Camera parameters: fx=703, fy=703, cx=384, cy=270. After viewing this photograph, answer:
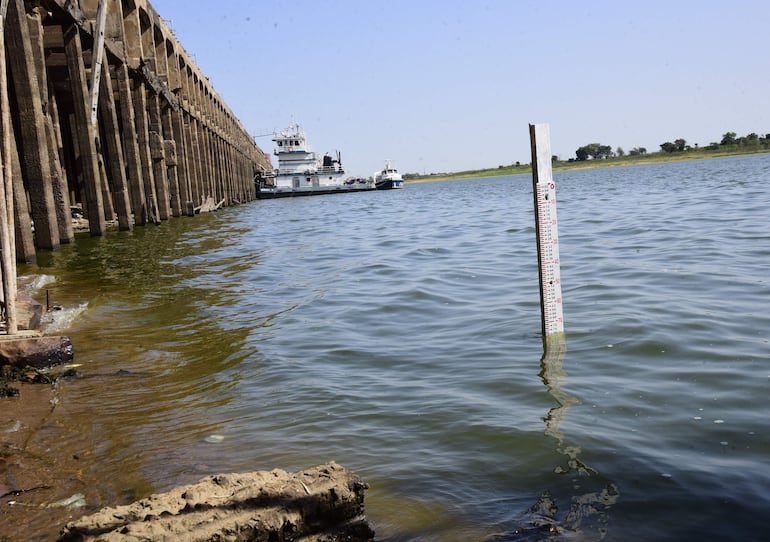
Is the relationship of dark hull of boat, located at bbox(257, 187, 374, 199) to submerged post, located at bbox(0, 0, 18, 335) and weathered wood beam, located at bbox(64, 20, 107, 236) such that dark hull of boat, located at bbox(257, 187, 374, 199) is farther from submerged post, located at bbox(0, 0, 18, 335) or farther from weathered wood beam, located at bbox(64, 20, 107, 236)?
submerged post, located at bbox(0, 0, 18, 335)

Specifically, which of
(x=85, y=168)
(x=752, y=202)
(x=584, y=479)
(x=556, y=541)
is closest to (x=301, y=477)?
(x=556, y=541)

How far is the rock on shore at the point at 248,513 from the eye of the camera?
8.11 ft

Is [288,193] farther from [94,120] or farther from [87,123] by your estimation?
[87,123]

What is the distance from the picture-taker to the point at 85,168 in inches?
604

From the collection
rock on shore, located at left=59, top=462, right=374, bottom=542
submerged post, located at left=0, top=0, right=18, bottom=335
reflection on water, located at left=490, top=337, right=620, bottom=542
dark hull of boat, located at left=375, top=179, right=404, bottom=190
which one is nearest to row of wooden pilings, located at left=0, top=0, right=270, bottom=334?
submerged post, located at left=0, top=0, right=18, bottom=335

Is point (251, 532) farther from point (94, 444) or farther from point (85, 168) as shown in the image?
point (85, 168)

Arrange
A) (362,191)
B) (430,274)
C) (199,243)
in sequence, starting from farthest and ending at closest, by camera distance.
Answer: (362,191) → (199,243) → (430,274)

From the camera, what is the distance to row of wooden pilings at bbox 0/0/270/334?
442 inches

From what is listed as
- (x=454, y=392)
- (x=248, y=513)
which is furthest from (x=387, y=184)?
(x=248, y=513)

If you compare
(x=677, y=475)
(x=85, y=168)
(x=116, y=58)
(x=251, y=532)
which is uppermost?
(x=116, y=58)

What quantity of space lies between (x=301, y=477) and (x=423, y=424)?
5.71 feet

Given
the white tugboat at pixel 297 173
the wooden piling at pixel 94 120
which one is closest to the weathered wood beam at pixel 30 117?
the wooden piling at pixel 94 120

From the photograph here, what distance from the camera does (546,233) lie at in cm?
605

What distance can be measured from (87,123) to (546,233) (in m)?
12.6
